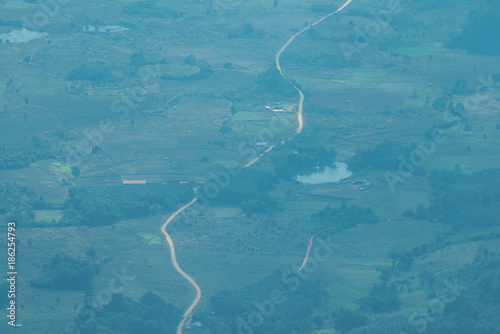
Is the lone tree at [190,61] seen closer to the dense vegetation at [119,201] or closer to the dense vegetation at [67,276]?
the dense vegetation at [119,201]

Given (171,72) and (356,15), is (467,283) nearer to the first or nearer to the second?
(171,72)

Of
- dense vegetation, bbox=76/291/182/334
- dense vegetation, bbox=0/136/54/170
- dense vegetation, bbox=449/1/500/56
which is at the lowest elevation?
dense vegetation, bbox=0/136/54/170

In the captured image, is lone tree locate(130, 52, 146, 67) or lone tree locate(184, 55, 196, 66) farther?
lone tree locate(184, 55, 196, 66)

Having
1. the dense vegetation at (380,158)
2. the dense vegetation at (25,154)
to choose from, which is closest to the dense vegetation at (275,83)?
the dense vegetation at (380,158)

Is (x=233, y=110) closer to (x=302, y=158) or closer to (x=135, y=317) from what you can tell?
A: (x=302, y=158)

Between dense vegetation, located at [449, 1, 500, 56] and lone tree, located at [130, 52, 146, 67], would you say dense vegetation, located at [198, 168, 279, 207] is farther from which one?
dense vegetation, located at [449, 1, 500, 56]

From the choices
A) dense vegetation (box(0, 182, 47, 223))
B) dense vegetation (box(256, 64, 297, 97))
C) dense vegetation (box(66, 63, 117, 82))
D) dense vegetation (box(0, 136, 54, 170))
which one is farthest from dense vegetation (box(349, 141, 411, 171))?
dense vegetation (box(66, 63, 117, 82))
